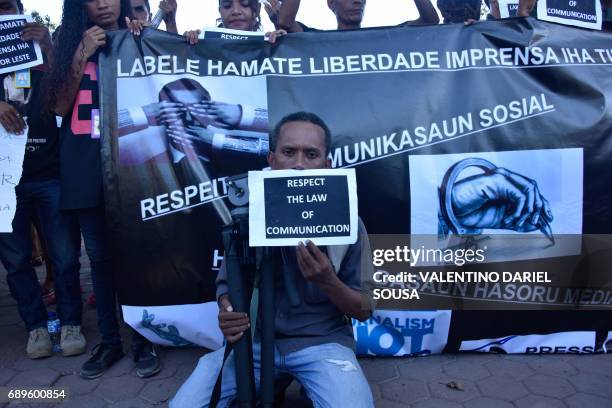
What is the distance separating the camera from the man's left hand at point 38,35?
2.86 meters

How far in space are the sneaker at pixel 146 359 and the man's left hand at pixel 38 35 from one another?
1.73m

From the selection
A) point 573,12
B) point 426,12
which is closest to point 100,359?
point 426,12

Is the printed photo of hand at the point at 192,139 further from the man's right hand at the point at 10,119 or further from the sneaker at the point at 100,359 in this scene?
the sneaker at the point at 100,359

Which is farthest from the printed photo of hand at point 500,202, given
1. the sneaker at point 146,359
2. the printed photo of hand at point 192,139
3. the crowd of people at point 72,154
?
the sneaker at point 146,359

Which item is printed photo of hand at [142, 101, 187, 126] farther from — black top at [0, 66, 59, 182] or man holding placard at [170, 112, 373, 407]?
man holding placard at [170, 112, 373, 407]

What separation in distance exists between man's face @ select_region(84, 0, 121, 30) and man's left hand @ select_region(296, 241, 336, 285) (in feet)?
6.34

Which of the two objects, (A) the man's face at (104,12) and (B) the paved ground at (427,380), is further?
(A) the man's face at (104,12)

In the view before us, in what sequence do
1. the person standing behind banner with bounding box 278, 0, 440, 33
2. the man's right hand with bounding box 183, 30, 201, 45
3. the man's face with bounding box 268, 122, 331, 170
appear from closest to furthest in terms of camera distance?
1. the man's face with bounding box 268, 122, 331, 170
2. the man's right hand with bounding box 183, 30, 201, 45
3. the person standing behind banner with bounding box 278, 0, 440, 33

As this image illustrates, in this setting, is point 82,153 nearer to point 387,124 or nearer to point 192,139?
point 192,139

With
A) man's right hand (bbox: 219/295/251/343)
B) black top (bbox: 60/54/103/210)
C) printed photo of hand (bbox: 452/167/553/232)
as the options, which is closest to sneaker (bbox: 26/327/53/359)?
black top (bbox: 60/54/103/210)

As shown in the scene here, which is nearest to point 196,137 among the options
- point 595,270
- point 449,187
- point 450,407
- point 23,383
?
point 449,187

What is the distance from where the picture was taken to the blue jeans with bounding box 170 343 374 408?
1.86 m

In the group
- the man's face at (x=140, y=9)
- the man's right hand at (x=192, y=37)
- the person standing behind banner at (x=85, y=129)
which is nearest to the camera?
the person standing behind banner at (x=85, y=129)

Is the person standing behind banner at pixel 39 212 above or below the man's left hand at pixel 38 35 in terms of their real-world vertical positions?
below
